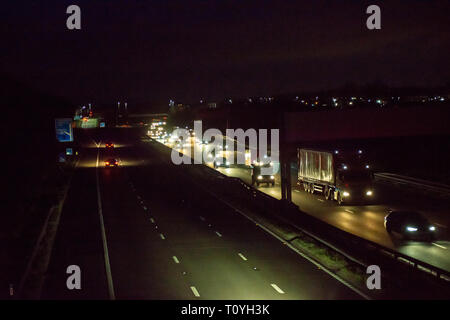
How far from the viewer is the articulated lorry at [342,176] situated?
1453 inches

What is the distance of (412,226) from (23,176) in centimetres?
4408

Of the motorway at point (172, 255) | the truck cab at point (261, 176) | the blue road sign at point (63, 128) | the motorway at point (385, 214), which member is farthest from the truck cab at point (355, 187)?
the blue road sign at point (63, 128)

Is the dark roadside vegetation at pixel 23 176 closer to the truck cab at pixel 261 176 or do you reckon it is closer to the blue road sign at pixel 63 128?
the blue road sign at pixel 63 128

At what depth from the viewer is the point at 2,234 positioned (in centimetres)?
3075

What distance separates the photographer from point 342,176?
3725 cm

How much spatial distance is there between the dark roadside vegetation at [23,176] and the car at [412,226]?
1576 centimetres

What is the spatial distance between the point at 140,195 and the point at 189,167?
19.2 meters

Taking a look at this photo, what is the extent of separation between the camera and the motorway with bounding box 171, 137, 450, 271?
2417 cm

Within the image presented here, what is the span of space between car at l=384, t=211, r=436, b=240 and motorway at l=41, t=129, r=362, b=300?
527cm

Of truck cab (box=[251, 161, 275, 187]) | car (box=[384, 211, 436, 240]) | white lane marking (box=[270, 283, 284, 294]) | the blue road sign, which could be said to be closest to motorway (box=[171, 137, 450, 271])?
car (box=[384, 211, 436, 240])

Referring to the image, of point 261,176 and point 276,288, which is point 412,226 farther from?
point 261,176
